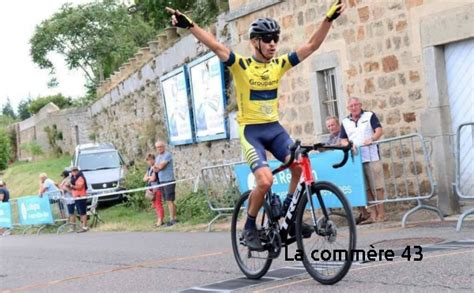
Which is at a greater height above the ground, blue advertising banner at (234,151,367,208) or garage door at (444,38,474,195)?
garage door at (444,38,474,195)

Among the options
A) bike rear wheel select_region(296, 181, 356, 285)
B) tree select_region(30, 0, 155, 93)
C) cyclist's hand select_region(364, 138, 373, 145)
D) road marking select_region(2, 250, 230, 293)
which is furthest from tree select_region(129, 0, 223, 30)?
tree select_region(30, 0, 155, 93)

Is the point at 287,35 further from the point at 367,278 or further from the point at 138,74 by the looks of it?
the point at 138,74

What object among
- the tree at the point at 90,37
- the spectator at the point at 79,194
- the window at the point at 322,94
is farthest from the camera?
the tree at the point at 90,37

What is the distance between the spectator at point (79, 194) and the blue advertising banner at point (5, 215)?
3.57 meters

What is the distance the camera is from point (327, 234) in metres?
6.57

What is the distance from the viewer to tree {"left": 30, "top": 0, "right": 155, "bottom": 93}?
210 feet

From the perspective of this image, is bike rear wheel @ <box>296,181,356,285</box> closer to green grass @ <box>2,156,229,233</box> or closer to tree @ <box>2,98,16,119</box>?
green grass @ <box>2,156,229,233</box>

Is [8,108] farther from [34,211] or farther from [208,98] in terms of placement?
[208,98]

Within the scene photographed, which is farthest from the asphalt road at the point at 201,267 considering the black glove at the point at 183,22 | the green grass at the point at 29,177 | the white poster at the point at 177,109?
the green grass at the point at 29,177

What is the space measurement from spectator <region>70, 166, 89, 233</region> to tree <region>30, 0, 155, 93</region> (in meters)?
42.8

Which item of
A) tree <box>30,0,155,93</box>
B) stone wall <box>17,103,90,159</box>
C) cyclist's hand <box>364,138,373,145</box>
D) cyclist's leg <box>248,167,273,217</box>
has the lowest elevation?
cyclist's leg <box>248,167,273,217</box>

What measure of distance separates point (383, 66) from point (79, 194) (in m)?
9.87

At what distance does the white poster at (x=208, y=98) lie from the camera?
18062mm

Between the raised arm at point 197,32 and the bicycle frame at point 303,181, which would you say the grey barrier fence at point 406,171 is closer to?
the bicycle frame at point 303,181
